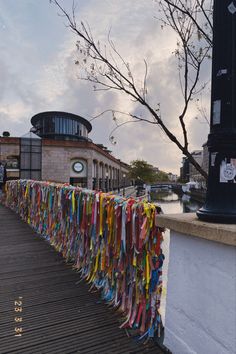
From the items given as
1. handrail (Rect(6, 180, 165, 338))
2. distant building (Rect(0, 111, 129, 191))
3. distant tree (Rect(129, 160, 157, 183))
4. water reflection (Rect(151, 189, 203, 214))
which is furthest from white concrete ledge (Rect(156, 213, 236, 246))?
distant tree (Rect(129, 160, 157, 183))

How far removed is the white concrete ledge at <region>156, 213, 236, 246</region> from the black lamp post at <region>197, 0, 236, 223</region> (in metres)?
0.13

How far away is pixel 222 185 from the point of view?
1.95 m

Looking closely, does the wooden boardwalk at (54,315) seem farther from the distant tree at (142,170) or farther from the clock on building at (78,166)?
the distant tree at (142,170)

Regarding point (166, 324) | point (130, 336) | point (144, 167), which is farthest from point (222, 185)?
point (144, 167)

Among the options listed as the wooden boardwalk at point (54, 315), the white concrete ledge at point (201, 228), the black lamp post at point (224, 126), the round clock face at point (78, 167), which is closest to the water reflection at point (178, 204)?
the round clock face at point (78, 167)

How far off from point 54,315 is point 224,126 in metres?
2.61

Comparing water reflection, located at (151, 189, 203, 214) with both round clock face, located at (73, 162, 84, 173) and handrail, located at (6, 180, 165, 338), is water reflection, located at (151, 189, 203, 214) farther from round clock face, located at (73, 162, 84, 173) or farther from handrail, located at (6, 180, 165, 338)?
handrail, located at (6, 180, 165, 338)

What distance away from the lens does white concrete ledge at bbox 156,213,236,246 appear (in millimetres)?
1661

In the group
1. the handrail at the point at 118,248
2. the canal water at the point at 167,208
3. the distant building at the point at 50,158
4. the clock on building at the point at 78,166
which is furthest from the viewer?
the clock on building at the point at 78,166

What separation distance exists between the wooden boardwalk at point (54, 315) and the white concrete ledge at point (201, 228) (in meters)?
1.17

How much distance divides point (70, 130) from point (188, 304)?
175 ft

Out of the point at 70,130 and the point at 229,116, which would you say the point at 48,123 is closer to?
the point at 70,130

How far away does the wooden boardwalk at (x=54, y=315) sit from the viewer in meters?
2.33

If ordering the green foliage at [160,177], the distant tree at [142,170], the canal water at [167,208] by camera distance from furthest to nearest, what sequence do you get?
1. the green foliage at [160,177]
2. the distant tree at [142,170]
3. the canal water at [167,208]
